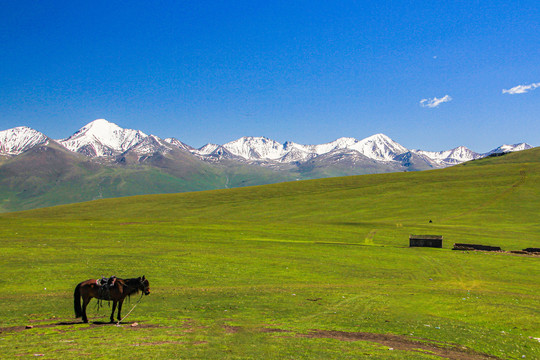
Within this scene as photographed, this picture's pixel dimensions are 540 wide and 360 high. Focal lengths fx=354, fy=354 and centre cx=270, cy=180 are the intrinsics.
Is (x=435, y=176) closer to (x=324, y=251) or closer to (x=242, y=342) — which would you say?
(x=324, y=251)

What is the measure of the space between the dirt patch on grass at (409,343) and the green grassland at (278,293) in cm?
A: 11

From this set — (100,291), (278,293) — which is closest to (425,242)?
(278,293)

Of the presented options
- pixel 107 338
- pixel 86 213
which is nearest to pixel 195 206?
pixel 86 213

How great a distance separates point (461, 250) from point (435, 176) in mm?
113248

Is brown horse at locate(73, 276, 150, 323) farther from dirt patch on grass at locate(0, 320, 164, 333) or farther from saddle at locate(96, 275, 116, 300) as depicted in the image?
dirt patch on grass at locate(0, 320, 164, 333)

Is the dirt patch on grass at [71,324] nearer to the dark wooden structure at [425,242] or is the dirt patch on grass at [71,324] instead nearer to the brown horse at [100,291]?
the brown horse at [100,291]

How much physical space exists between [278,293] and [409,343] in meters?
13.1

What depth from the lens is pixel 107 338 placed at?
1650cm

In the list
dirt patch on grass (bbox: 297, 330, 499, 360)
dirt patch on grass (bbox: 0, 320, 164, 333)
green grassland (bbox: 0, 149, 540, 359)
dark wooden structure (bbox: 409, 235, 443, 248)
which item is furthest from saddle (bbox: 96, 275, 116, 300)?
dark wooden structure (bbox: 409, 235, 443, 248)

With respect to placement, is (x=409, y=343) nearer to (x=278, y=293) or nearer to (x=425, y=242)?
(x=278, y=293)

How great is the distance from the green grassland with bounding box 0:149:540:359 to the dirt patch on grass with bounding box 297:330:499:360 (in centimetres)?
11

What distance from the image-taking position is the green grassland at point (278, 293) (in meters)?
A: 16.8

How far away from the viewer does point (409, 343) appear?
60.2ft

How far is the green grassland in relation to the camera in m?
16.8
